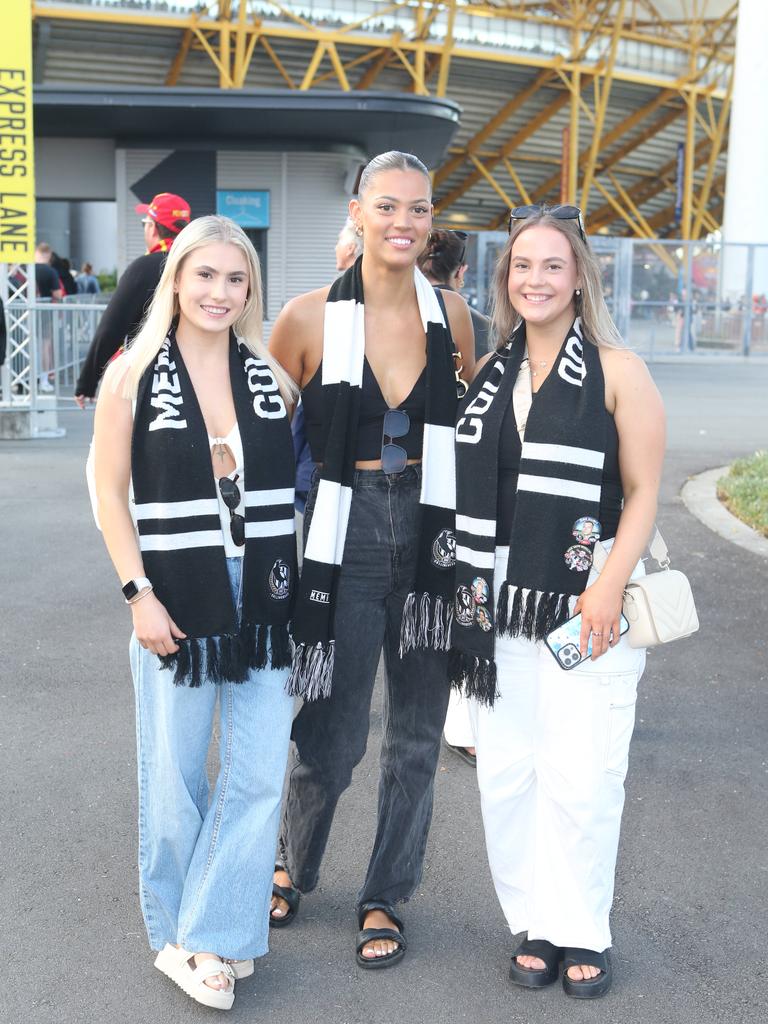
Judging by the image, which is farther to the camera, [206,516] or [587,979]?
[587,979]

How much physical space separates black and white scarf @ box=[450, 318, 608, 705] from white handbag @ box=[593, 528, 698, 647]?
0.13 m

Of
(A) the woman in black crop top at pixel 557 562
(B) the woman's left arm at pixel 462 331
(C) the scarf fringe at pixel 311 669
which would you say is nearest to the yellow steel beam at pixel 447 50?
(B) the woman's left arm at pixel 462 331

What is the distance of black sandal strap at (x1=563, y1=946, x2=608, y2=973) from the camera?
306 centimetres

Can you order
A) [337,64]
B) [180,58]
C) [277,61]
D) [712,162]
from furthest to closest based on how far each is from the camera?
[712,162], [277,61], [180,58], [337,64]

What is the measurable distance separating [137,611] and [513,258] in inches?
50.9

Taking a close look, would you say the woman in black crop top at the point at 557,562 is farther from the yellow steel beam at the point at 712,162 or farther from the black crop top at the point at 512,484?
the yellow steel beam at the point at 712,162

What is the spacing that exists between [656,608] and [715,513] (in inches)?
245

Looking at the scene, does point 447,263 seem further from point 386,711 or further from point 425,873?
point 425,873

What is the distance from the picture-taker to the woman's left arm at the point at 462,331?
343cm

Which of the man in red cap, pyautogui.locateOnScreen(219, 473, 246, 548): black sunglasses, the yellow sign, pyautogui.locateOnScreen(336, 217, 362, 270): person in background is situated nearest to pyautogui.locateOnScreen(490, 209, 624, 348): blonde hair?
pyautogui.locateOnScreen(219, 473, 246, 548): black sunglasses

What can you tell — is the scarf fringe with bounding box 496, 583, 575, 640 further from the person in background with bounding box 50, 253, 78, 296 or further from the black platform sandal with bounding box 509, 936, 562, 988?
the person in background with bounding box 50, 253, 78, 296

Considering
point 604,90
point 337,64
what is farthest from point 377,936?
point 604,90

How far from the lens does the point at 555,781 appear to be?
3.04 metres

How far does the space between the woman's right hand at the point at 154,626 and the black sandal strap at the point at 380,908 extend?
976mm
